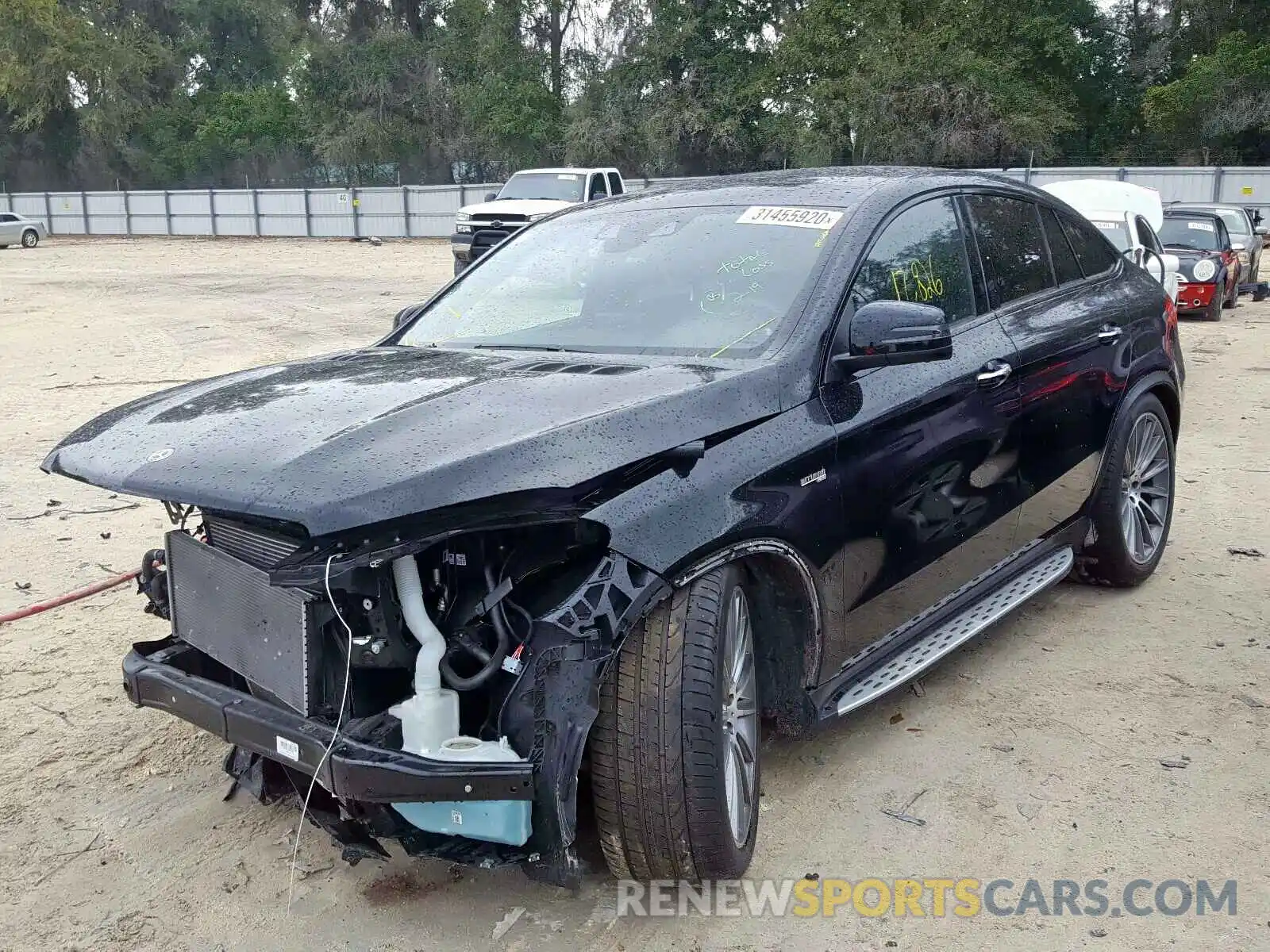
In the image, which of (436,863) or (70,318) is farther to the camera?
(70,318)

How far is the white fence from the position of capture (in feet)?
99.0

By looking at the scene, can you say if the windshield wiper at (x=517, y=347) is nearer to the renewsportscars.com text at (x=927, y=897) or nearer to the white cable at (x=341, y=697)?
the white cable at (x=341, y=697)

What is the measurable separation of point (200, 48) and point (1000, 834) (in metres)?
61.0

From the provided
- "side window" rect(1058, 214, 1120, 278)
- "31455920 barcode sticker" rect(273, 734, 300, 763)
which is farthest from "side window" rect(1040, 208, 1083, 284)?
"31455920 barcode sticker" rect(273, 734, 300, 763)

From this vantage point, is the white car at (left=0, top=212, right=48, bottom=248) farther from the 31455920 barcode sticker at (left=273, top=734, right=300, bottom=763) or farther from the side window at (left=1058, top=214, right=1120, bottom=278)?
the 31455920 barcode sticker at (left=273, top=734, right=300, bottom=763)

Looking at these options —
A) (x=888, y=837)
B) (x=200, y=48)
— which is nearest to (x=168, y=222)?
(x=200, y=48)

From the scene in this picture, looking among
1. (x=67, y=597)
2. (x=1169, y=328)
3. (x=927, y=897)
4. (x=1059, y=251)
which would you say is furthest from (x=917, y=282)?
(x=67, y=597)

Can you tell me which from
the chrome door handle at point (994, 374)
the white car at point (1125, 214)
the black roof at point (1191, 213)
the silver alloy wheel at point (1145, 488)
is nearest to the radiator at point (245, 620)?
the chrome door handle at point (994, 374)

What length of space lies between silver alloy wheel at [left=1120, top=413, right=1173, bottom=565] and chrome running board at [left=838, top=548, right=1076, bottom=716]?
47 centimetres

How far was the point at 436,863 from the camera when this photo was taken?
321 centimetres

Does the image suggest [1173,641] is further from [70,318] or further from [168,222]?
[168,222]

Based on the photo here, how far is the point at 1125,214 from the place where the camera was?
11.5 metres

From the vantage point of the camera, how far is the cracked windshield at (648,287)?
3.60 m

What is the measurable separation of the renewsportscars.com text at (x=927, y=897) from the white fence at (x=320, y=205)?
1165 inches
